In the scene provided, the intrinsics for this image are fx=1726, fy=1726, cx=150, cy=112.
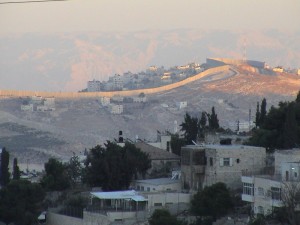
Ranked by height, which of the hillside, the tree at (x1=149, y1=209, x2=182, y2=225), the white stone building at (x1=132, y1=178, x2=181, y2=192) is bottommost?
the tree at (x1=149, y1=209, x2=182, y2=225)

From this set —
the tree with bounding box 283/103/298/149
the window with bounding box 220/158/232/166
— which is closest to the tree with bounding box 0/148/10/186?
the window with bounding box 220/158/232/166

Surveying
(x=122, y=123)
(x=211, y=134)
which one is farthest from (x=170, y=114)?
(x=211, y=134)

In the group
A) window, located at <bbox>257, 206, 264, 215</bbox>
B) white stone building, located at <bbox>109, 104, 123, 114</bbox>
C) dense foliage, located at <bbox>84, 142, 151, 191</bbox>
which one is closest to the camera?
window, located at <bbox>257, 206, 264, 215</bbox>

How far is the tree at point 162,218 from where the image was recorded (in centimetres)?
Answer: 4497

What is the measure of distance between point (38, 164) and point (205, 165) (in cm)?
7288

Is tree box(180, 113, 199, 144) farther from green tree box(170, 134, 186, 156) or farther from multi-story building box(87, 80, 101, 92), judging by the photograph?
multi-story building box(87, 80, 101, 92)

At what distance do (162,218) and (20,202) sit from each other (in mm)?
8404

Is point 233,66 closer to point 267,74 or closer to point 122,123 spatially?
point 267,74

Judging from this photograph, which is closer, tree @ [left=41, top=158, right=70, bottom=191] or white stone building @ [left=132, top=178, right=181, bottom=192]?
white stone building @ [left=132, top=178, right=181, bottom=192]

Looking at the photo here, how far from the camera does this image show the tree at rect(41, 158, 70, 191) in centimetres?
5716

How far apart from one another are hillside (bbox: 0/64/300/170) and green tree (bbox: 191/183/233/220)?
9980 cm

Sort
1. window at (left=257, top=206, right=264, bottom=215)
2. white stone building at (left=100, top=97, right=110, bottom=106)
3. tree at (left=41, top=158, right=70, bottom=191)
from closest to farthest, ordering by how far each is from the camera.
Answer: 1. window at (left=257, top=206, right=264, bottom=215)
2. tree at (left=41, top=158, right=70, bottom=191)
3. white stone building at (left=100, top=97, right=110, bottom=106)

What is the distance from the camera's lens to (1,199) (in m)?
Answer: 52.6

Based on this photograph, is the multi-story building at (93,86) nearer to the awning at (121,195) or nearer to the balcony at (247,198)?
the awning at (121,195)
